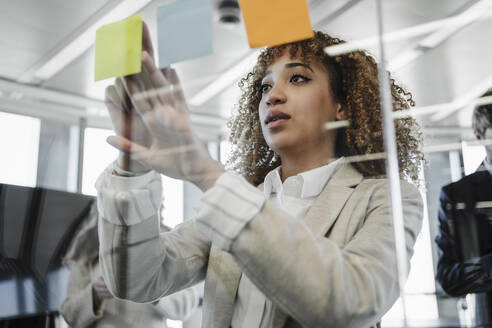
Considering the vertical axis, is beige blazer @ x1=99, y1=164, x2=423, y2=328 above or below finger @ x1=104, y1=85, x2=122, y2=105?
below

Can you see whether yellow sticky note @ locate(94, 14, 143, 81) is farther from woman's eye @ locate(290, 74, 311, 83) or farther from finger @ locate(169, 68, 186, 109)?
woman's eye @ locate(290, 74, 311, 83)

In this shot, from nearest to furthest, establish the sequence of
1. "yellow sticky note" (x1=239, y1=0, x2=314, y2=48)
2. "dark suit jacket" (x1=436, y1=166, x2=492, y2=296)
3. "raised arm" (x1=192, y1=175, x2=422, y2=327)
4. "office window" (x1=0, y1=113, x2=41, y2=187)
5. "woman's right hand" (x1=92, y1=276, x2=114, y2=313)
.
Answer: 1. "raised arm" (x1=192, y1=175, x2=422, y2=327)
2. "dark suit jacket" (x1=436, y1=166, x2=492, y2=296)
3. "yellow sticky note" (x1=239, y1=0, x2=314, y2=48)
4. "woman's right hand" (x1=92, y1=276, x2=114, y2=313)
5. "office window" (x1=0, y1=113, x2=41, y2=187)

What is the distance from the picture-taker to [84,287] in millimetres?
1109

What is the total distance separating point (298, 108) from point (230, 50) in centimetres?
23

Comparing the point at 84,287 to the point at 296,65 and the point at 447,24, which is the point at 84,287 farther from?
the point at 447,24

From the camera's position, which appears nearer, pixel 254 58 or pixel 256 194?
pixel 256 194

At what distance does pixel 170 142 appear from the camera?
29.0 inches

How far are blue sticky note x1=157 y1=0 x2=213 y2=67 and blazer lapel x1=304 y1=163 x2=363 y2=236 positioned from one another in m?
0.35

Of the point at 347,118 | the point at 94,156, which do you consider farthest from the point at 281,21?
the point at 94,156

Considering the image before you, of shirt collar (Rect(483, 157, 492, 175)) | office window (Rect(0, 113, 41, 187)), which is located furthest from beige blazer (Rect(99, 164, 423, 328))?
office window (Rect(0, 113, 41, 187))

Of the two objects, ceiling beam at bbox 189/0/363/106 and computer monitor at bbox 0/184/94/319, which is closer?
ceiling beam at bbox 189/0/363/106

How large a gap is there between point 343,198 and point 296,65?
269mm

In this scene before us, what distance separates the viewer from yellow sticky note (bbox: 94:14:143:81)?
0.88m

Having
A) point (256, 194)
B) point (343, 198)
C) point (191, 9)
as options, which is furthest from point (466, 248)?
point (191, 9)
